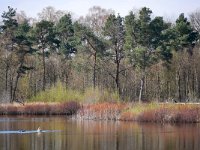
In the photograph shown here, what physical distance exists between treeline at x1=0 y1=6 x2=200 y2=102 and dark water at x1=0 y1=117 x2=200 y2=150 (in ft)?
60.2

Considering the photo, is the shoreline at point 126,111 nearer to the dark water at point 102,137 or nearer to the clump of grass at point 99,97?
the clump of grass at point 99,97

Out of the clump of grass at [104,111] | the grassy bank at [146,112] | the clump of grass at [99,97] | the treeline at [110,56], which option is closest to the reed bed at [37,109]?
the clump of grass at [99,97]

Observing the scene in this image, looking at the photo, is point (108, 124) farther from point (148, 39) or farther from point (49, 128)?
point (148, 39)

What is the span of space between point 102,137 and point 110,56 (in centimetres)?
3182

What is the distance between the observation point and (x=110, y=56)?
64812mm

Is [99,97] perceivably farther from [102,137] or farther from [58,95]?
[102,137]

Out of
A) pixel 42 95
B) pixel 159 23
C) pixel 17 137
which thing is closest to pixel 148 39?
pixel 159 23

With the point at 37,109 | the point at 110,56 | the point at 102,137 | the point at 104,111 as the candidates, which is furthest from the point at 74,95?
the point at 102,137

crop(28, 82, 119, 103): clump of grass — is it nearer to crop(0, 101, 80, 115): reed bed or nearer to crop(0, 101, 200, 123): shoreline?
crop(0, 101, 200, 123): shoreline

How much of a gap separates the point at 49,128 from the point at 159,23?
26.0 meters

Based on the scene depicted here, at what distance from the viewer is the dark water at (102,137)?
1153 inches

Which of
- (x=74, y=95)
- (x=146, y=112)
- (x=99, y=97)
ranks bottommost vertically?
(x=146, y=112)

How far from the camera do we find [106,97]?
173 ft

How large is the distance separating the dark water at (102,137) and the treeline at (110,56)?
18.3m
